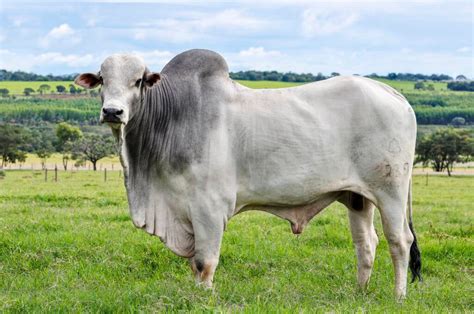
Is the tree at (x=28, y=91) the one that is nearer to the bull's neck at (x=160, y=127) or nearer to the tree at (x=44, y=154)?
the tree at (x=44, y=154)

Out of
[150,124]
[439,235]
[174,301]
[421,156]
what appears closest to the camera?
[174,301]

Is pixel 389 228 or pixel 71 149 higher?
pixel 389 228

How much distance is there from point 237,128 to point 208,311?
2.12m

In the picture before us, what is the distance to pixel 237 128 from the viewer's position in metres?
7.26

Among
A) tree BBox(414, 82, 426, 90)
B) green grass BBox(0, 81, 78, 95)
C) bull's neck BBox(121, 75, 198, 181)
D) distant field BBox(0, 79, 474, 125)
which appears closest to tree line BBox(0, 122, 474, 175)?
distant field BBox(0, 79, 474, 125)

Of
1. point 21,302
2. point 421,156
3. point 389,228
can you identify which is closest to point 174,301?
point 21,302

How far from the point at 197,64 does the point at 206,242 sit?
182 centimetres

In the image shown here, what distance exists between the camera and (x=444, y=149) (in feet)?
250

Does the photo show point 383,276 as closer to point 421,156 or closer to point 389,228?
point 389,228

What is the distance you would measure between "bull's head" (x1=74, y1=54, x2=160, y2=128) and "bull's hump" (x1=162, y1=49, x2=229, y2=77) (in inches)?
21.6

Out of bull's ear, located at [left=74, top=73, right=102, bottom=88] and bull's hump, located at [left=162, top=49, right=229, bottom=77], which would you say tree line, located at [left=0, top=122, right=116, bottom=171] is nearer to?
bull's hump, located at [left=162, top=49, right=229, bottom=77]

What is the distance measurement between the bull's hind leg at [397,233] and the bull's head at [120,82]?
2872 millimetres

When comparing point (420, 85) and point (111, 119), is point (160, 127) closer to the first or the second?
point (111, 119)

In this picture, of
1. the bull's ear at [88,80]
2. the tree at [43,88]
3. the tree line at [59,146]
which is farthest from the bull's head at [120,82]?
the tree at [43,88]
